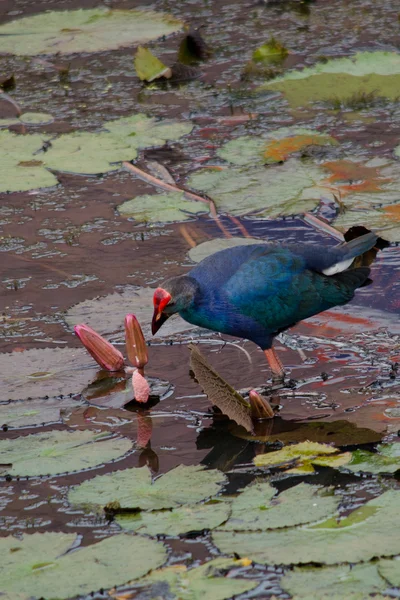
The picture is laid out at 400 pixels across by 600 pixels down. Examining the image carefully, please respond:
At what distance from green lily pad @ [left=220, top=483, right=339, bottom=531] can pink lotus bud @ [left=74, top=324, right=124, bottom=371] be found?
1207 mm

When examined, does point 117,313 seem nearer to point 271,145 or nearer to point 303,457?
point 303,457

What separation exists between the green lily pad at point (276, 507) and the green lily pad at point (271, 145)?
3.28 m

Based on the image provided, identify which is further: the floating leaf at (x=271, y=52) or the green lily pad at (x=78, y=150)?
the floating leaf at (x=271, y=52)

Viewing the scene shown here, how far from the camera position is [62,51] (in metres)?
8.52

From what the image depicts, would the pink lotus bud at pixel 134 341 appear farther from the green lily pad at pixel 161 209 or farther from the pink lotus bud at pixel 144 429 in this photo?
the green lily pad at pixel 161 209

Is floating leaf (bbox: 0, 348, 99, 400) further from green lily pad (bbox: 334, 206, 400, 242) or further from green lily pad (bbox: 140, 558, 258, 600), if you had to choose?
green lily pad (bbox: 334, 206, 400, 242)

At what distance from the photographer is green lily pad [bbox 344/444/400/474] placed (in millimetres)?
3447

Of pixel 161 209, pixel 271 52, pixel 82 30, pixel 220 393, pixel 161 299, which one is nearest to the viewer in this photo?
pixel 220 393

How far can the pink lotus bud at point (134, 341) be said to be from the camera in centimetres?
420

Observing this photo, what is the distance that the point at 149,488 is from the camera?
10.9 feet

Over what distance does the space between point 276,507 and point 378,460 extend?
0.52 m

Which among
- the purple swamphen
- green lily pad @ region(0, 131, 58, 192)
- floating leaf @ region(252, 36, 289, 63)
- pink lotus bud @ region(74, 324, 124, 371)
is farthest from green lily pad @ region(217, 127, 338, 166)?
pink lotus bud @ region(74, 324, 124, 371)

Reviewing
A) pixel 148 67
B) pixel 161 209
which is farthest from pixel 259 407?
pixel 148 67

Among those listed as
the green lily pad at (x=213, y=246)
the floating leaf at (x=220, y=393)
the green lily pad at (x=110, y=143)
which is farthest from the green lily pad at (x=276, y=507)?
the green lily pad at (x=110, y=143)
